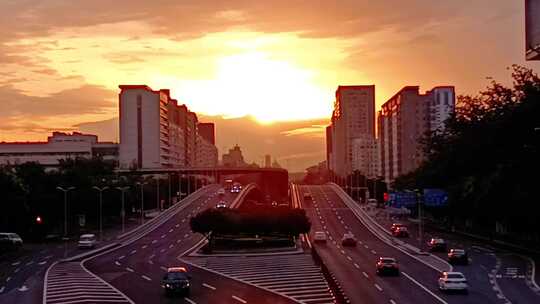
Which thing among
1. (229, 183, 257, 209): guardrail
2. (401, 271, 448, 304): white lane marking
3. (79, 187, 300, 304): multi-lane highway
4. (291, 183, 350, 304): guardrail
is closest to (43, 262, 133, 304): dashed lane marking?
(79, 187, 300, 304): multi-lane highway

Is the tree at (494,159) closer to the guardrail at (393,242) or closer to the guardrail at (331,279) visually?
the guardrail at (393,242)

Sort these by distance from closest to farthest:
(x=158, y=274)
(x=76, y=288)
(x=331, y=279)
→ (x=331, y=279)
(x=76, y=288)
(x=158, y=274)

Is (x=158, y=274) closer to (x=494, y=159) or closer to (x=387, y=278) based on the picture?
(x=387, y=278)

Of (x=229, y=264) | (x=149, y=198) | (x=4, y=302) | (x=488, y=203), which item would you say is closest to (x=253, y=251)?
(x=229, y=264)

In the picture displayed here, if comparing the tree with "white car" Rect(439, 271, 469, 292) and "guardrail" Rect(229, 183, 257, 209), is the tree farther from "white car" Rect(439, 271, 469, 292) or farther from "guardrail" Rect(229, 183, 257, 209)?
"guardrail" Rect(229, 183, 257, 209)

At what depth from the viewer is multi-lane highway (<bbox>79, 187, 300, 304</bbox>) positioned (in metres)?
50.4

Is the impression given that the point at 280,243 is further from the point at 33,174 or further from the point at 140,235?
the point at 33,174

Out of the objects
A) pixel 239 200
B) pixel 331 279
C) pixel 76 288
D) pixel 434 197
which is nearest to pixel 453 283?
pixel 331 279

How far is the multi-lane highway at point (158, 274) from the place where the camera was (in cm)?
5038

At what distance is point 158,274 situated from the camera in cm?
6512

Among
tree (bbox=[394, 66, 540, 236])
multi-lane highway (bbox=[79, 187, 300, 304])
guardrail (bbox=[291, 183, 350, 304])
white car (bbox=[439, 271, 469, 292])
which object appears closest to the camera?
guardrail (bbox=[291, 183, 350, 304])

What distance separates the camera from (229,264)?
74.5 metres

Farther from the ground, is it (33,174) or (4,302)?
(33,174)

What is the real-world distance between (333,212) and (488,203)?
6708cm
